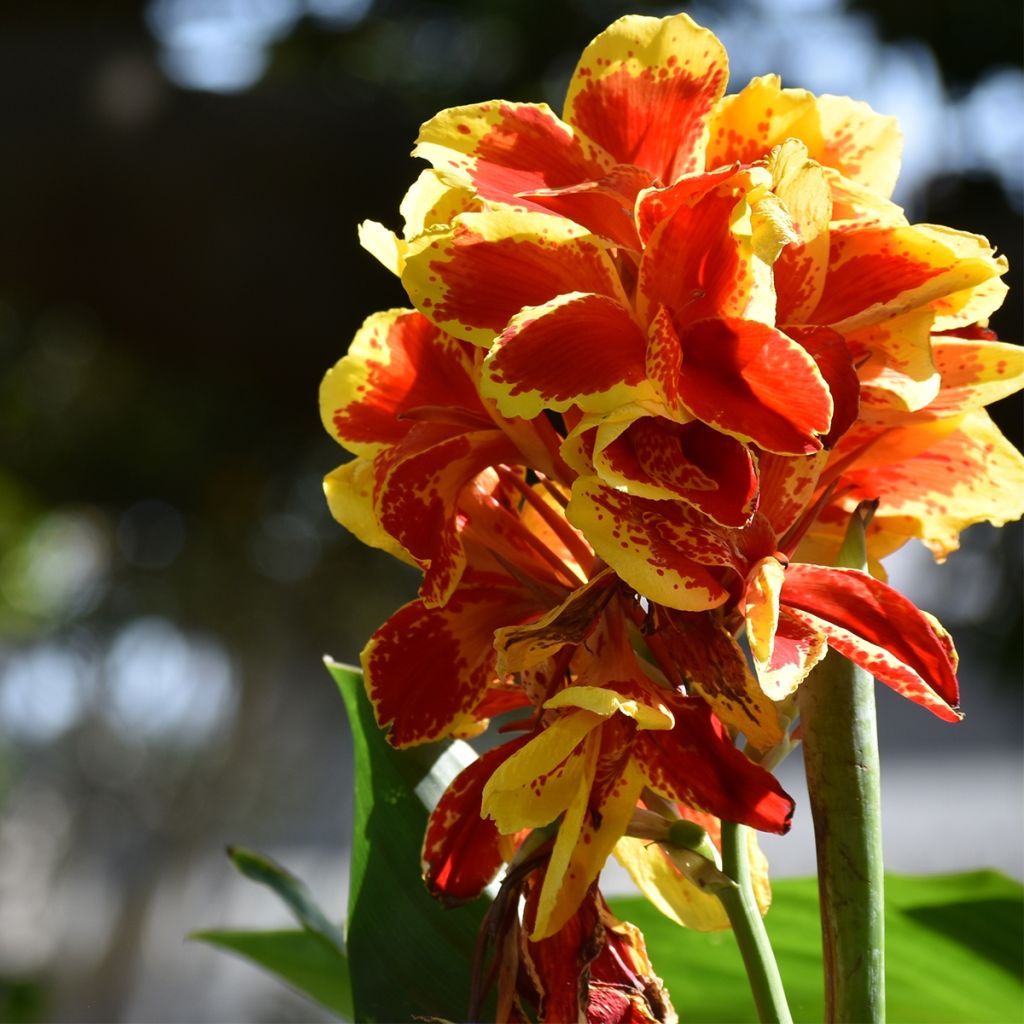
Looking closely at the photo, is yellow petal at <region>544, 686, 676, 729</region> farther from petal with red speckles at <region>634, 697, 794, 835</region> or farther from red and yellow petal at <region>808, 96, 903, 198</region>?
red and yellow petal at <region>808, 96, 903, 198</region>

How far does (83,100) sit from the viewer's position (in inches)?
84.7

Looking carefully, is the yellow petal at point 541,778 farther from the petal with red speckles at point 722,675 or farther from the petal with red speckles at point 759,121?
the petal with red speckles at point 759,121

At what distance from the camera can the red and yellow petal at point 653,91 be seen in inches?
12.1

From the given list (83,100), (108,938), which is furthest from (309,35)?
(108,938)

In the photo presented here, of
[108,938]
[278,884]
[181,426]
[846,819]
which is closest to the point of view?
[846,819]

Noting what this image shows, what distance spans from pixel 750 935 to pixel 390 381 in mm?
157

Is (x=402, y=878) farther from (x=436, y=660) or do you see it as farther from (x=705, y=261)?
(x=705, y=261)

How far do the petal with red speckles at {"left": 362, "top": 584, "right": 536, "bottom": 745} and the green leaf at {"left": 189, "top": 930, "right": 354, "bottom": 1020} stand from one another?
173 mm

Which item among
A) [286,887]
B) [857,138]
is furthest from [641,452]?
[286,887]

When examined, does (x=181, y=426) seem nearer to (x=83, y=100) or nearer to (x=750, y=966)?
(x=83, y=100)

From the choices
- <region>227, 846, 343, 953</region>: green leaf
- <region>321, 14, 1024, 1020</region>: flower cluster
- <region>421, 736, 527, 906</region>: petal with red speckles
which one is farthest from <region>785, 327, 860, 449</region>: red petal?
<region>227, 846, 343, 953</region>: green leaf

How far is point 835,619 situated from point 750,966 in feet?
0.24

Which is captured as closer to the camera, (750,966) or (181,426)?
(750,966)

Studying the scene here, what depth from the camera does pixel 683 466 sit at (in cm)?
27
